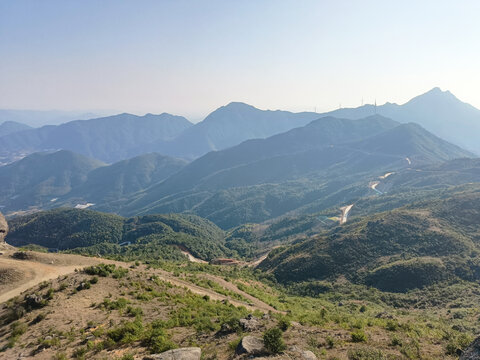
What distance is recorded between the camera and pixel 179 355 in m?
15.5

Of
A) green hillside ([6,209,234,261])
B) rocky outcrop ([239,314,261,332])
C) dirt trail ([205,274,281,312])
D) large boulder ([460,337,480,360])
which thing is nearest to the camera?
large boulder ([460,337,480,360])

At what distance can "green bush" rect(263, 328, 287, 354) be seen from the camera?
1548 cm

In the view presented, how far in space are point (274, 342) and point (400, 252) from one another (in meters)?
66.0

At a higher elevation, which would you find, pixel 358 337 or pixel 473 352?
pixel 473 352

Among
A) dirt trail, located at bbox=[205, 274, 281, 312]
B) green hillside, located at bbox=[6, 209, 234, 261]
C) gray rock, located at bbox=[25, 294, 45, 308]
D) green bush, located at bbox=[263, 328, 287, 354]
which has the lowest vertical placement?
green hillside, located at bbox=[6, 209, 234, 261]

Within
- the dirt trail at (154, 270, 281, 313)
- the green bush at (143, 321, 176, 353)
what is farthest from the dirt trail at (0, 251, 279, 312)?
the green bush at (143, 321, 176, 353)

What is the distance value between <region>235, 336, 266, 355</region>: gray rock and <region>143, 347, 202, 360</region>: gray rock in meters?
2.36

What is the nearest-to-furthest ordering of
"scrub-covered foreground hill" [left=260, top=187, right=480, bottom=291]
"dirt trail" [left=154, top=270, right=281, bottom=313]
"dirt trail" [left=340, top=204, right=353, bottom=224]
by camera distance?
"dirt trail" [left=154, top=270, right=281, bottom=313] → "scrub-covered foreground hill" [left=260, top=187, right=480, bottom=291] → "dirt trail" [left=340, top=204, right=353, bottom=224]

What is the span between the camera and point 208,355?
52.6 ft

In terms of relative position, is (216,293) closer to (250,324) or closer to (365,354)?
(250,324)

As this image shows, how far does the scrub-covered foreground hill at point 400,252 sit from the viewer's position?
55.8 m

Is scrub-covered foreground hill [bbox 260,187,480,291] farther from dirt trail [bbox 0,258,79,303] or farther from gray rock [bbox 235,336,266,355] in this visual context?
gray rock [bbox 235,336,266,355]

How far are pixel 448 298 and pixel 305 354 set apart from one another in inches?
1773

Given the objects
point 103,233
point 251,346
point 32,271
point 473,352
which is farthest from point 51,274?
Result: point 103,233
